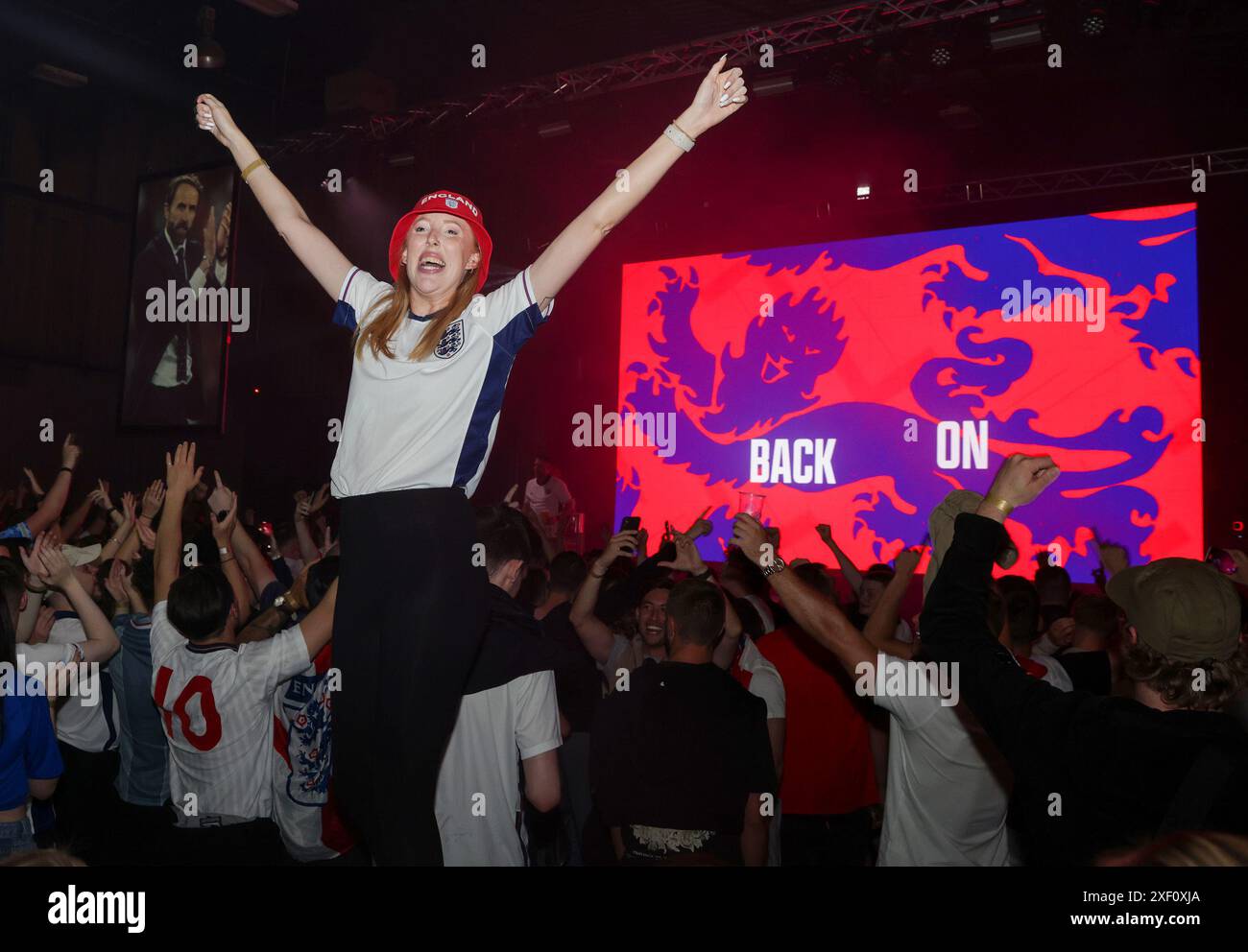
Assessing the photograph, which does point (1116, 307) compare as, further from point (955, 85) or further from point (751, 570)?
point (751, 570)

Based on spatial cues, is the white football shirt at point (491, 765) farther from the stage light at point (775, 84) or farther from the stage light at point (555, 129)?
the stage light at point (555, 129)

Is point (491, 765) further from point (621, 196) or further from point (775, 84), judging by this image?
point (775, 84)

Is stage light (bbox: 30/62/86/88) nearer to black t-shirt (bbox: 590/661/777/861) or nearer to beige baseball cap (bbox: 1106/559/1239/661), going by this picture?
black t-shirt (bbox: 590/661/777/861)

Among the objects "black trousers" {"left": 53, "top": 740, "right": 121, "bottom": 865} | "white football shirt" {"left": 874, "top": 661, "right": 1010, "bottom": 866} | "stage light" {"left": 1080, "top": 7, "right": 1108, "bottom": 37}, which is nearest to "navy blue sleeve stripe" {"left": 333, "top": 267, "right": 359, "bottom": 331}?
"white football shirt" {"left": 874, "top": 661, "right": 1010, "bottom": 866}

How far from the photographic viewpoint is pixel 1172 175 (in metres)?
8.38

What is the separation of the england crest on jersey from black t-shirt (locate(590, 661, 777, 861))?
1.16 meters

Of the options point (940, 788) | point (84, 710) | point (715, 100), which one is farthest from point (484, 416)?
point (84, 710)

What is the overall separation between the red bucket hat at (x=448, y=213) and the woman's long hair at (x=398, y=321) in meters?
0.04

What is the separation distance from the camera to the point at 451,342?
2055 millimetres

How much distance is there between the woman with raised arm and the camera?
1.87 m

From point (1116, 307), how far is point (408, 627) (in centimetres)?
767

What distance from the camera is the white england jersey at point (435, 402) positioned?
6.42ft

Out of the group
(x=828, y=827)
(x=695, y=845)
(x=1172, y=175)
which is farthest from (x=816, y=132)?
(x=695, y=845)

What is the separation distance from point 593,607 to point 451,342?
1.98 m
